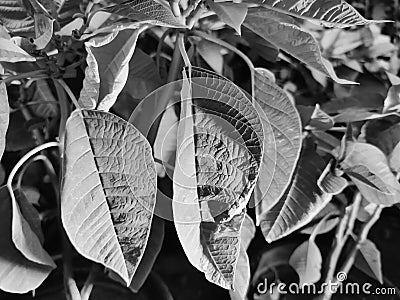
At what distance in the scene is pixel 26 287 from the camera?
520 millimetres

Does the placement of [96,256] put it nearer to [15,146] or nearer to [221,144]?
[221,144]

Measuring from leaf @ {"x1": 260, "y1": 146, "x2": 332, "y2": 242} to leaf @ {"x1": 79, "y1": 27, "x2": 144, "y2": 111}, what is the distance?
0.17 meters

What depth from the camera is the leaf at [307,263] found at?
62cm

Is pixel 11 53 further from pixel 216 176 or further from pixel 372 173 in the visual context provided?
pixel 372 173

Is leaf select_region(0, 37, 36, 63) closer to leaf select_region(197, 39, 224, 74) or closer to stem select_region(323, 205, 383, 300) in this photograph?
leaf select_region(197, 39, 224, 74)

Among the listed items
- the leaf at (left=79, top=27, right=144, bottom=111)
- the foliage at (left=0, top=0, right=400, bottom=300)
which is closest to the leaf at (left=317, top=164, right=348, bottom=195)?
the foliage at (left=0, top=0, right=400, bottom=300)

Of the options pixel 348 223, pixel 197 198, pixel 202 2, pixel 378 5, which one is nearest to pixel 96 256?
pixel 197 198

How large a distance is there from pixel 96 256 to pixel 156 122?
187mm

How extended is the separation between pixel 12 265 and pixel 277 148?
0.25 metres

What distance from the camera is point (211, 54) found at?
0.63 metres

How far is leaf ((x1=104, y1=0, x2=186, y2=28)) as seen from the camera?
444 mm

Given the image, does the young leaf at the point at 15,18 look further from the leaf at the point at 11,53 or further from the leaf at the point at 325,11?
the leaf at the point at 325,11

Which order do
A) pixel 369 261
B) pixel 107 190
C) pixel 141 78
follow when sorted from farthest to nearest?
pixel 369 261 → pixel 141 78 → pixel 107 190

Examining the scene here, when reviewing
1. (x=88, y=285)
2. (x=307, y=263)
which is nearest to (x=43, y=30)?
(x=88, y=285)
